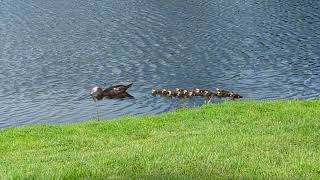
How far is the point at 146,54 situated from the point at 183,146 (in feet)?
119

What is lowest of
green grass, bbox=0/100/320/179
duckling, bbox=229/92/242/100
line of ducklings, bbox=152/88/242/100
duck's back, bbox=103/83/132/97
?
duckling, bbox=229/92/242/100

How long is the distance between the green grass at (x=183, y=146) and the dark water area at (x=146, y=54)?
11111mm

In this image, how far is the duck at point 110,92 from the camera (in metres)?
37.3

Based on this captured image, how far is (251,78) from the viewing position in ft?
137

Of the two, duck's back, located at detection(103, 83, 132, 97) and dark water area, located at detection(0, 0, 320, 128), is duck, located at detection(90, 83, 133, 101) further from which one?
dark water area, located at detection(0, 0, 320, 128)

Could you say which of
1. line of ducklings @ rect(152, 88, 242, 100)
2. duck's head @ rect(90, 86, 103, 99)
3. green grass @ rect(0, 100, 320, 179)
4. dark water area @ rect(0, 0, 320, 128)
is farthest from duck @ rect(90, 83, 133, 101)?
green grass @ rect(0, 100, 320, 179)

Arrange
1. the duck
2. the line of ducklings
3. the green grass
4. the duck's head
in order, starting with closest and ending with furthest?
the green grass
the line of ducklings
the duck's head
the duck

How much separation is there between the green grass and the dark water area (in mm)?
11111

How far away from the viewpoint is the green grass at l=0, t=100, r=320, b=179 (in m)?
11.7

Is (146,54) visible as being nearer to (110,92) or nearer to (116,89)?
(110,92)

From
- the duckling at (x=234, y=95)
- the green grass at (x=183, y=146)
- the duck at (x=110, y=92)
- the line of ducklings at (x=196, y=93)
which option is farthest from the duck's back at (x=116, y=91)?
the green grass at (x=183, y=146)

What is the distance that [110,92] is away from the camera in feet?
125

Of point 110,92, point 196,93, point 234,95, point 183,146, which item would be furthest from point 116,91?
point 183,146

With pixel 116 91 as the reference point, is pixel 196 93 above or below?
below
